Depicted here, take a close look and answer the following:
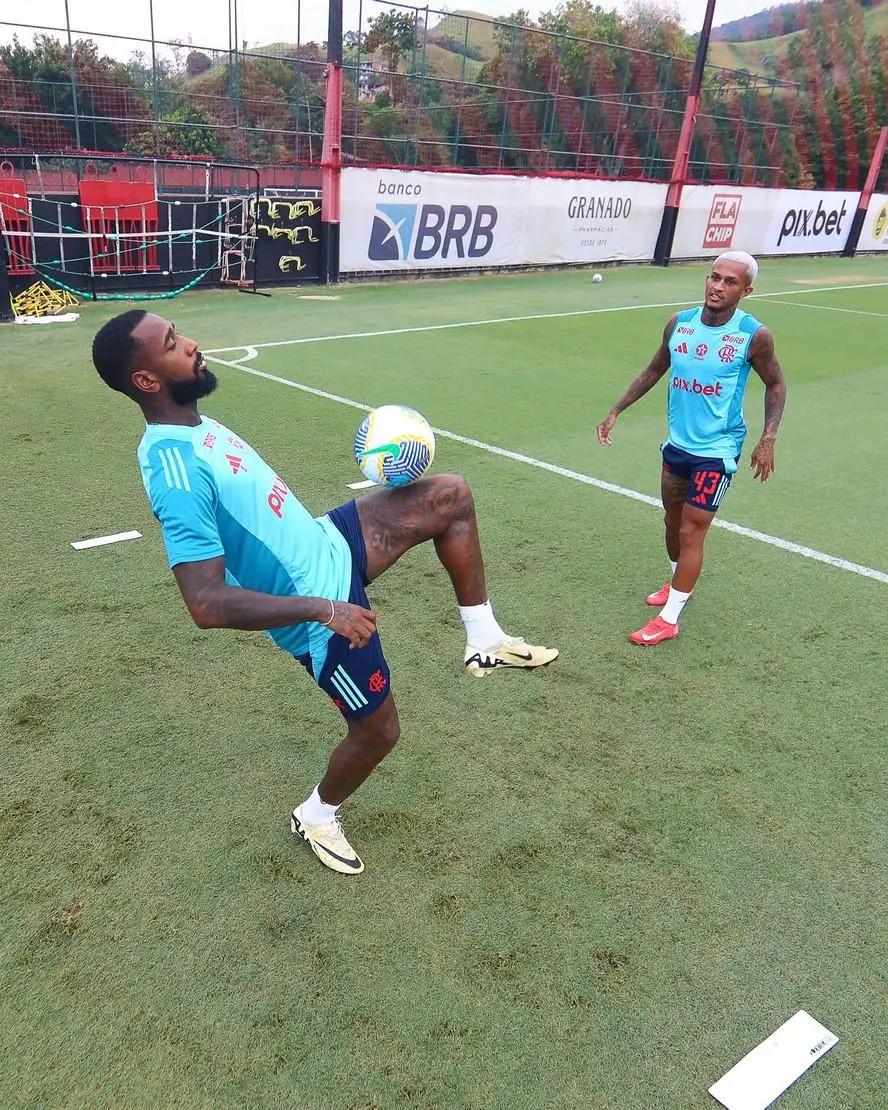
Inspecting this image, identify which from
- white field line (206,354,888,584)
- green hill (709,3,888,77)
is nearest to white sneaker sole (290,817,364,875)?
white field line (206,354,888,584)

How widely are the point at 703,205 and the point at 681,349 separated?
22567 millimetres

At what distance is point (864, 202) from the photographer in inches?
1150

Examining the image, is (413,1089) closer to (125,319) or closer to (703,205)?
(125,319)

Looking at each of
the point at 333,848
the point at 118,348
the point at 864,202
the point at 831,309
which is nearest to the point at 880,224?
the point at 864,202

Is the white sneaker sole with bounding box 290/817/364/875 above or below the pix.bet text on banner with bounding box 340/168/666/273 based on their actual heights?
below

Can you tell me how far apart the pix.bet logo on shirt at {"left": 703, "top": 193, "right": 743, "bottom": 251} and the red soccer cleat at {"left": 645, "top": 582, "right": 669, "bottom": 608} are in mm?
22857

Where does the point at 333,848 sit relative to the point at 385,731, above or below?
below

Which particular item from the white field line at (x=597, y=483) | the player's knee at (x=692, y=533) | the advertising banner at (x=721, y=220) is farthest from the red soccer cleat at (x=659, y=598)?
the advertising banner at (x=721, y=220)

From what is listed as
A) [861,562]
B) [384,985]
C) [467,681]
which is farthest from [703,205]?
[384,985]

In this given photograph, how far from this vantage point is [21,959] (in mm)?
2777

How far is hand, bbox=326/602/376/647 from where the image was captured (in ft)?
8.28

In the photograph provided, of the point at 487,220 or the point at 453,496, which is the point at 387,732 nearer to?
the point at 453,496

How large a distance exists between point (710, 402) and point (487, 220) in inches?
647

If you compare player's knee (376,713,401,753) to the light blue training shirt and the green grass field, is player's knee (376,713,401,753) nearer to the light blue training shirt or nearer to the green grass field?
the light blue training shirt
